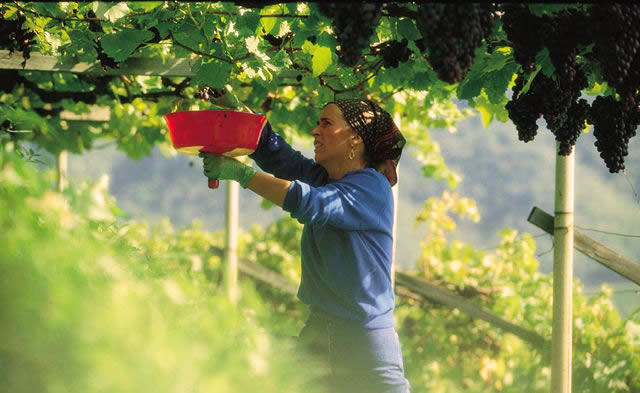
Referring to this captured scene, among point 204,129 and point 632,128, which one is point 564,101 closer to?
point 632,128

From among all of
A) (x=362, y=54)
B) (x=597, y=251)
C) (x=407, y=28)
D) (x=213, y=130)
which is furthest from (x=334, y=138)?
(x=597, y=251)

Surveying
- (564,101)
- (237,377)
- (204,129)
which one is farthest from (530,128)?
(237,377)

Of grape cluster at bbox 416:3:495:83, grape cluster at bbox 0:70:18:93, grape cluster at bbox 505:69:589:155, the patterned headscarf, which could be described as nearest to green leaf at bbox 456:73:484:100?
grape cluster at bbox 505:69:589:155

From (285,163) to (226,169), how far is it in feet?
2.74

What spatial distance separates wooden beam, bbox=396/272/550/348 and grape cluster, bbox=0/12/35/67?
11.4 ft

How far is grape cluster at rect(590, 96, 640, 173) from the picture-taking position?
2299mm

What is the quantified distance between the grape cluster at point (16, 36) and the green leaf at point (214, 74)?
4.07ft

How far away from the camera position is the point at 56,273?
658 millimetres

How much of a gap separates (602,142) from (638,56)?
19.1 inches

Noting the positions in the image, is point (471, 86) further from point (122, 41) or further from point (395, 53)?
point (122, 41)

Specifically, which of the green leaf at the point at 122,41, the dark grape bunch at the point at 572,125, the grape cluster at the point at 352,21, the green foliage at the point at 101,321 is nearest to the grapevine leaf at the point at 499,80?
the dark grape bunch at the point at 572,125

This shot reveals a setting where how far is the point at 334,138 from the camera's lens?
3008 mm

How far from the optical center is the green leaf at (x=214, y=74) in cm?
276

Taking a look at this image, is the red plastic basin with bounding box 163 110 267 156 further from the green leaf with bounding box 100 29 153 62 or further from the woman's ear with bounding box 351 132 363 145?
the woman's ear with bounding box 351 132 363 145
